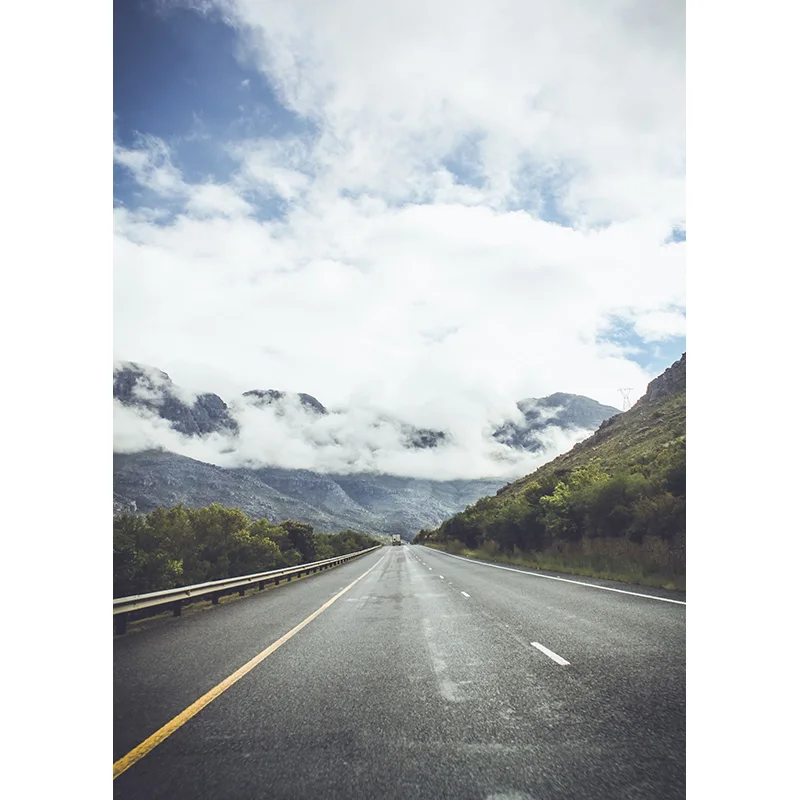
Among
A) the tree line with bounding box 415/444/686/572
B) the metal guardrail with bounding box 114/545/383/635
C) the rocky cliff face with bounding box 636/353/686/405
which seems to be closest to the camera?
the metal guardrail with bounding box 114/545/383/635

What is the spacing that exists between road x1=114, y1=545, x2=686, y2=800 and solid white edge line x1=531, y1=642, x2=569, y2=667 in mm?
51

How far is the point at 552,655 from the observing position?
7828 mm

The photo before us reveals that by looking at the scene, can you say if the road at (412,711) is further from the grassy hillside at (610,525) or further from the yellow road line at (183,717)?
the grassy hillside at (610,525)

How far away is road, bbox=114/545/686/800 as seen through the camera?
370cm

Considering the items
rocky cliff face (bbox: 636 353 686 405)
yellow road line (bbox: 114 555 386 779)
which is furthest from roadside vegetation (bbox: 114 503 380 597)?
rocky cliff face (bbox: 636 353 686 405)

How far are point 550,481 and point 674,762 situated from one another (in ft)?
144

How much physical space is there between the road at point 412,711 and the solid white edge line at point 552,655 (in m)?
0.05

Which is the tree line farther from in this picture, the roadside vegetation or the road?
the roadside vegetation

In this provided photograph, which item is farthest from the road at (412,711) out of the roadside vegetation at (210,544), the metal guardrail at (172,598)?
the roadside vegetation at (210,544)

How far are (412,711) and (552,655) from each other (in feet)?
10.6
